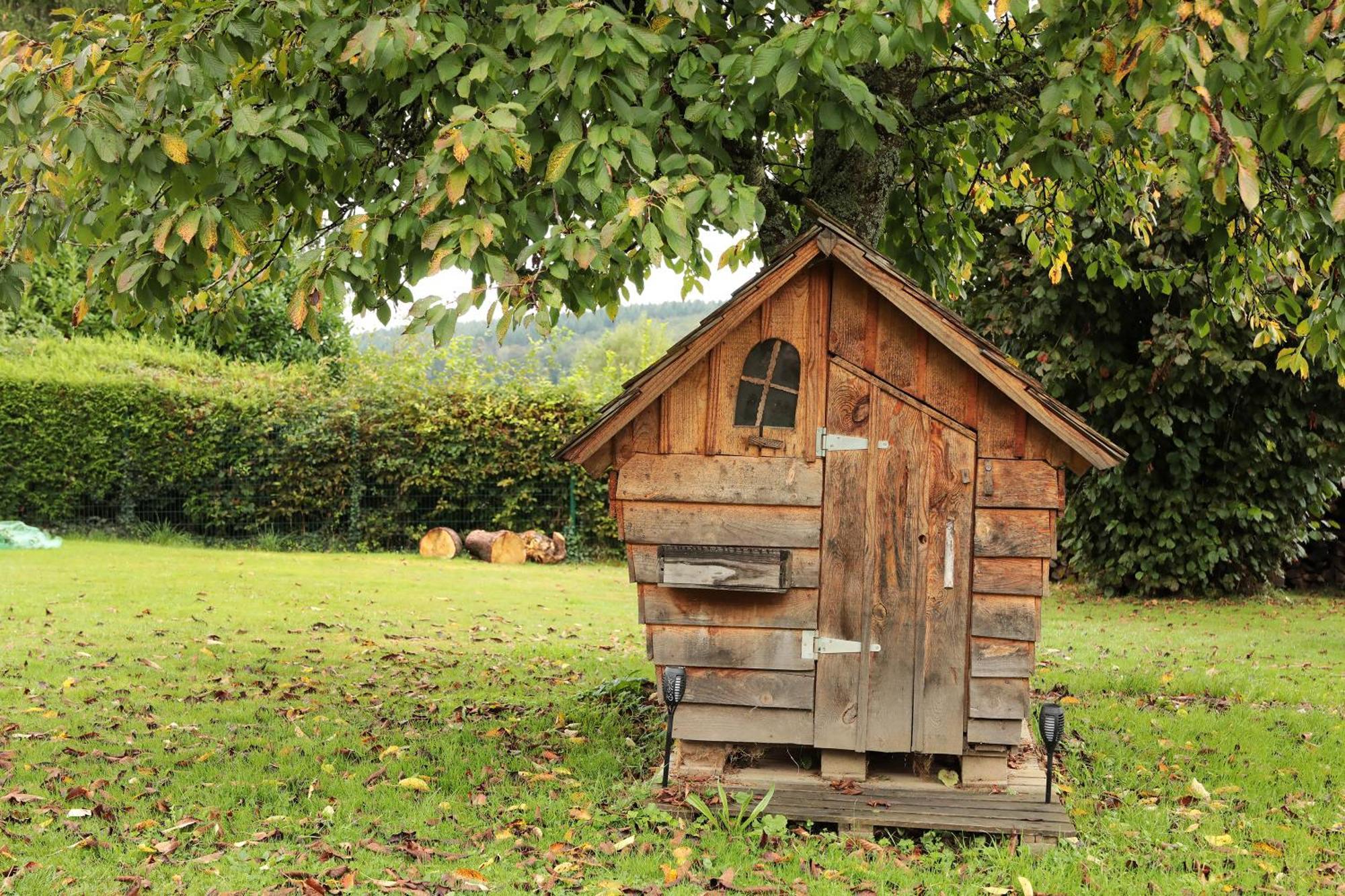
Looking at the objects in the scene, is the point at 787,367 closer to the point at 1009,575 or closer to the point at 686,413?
the point at 686,413

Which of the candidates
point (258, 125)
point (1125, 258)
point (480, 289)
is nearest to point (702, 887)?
point (480, 289)

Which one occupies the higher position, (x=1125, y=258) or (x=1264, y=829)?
(x=1125, y=258)

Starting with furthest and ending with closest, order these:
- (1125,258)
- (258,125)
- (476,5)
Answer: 1. (1125,258)
2. (476,5)
3. (258,125)

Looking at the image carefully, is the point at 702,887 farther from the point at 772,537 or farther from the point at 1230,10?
the point at 1230,10

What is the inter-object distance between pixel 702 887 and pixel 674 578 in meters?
1.49

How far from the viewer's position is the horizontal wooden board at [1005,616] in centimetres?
562

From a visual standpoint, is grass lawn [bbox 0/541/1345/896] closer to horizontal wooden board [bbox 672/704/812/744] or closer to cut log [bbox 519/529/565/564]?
horizontal wooden board [bbox 672/704/812/744]

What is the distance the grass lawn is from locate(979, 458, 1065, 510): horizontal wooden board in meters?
1.63

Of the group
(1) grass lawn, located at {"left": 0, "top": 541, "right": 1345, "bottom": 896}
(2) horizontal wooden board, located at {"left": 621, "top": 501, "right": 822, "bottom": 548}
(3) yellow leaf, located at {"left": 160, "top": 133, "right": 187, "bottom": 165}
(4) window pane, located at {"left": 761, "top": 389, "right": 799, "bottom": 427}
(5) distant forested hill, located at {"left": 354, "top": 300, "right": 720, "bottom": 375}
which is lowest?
(1) grass lawn, located at {"left": 0, "top": 541, "right": 1345, "bottom": 896}

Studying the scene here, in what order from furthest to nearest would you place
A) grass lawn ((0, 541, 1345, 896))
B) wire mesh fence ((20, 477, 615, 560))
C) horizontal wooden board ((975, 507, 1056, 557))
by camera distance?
1. wire mesh fence ((20, 477, 615, 560))
2. horizontal wooden board ((975, 507, 1056, 557))
3. grass lawn ((0, 541, 1345, 896))

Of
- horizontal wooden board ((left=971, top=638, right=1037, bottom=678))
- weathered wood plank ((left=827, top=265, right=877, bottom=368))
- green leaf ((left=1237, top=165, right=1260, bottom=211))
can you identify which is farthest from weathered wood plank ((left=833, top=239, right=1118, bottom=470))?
green leaf ((left=1237, top=165, right=1260, bottom=211))

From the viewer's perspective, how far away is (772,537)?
224 inches

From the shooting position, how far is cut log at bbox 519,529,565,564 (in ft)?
57.1

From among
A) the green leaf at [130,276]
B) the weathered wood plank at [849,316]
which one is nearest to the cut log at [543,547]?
the weathered wood plank at [849,316]
